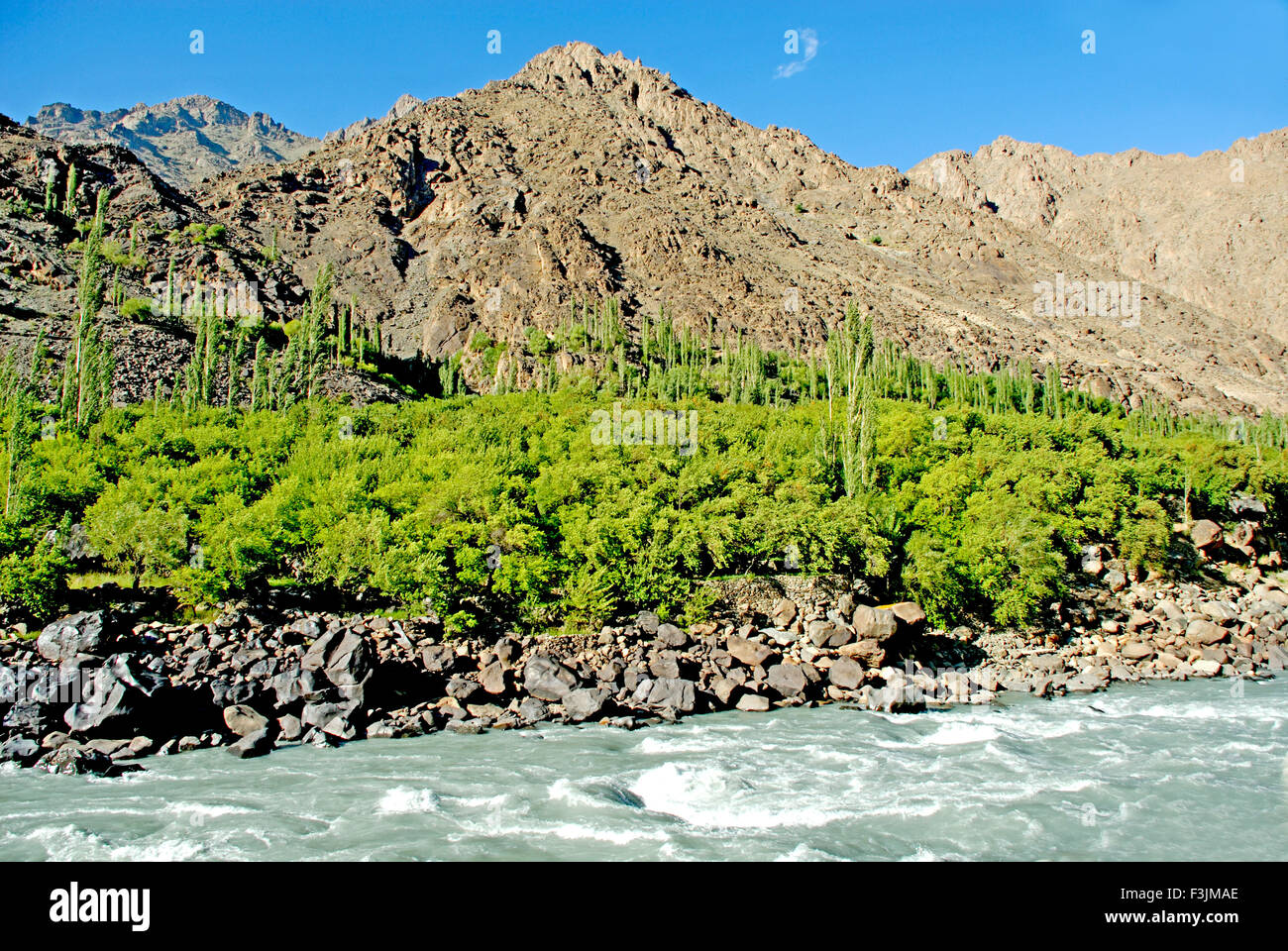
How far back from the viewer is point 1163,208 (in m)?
145

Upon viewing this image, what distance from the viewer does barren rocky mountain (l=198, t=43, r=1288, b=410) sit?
84750mm

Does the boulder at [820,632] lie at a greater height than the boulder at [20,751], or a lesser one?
greater

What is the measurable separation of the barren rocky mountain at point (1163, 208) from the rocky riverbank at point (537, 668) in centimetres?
12562

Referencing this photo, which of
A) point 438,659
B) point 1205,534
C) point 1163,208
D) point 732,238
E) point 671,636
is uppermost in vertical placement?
point 1163,208

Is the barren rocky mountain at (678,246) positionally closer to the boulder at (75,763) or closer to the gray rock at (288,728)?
the gray rock at (288,728)

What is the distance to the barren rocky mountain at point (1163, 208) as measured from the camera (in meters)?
127

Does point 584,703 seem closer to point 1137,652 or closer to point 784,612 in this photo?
point 784,612

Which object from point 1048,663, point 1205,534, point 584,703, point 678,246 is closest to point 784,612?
point 1048,663

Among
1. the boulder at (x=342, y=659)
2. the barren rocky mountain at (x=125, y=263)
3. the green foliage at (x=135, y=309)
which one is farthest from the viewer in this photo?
the green foliage at (x=135, y=309)

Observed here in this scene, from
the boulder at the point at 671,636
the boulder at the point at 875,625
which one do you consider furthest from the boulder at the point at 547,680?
the boulder at the point at 875,625

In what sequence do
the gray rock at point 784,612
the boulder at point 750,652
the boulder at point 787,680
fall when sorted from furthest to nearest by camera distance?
the gray rock at point 784,612
the boulder at point 750,652
the boulder at point 787,680

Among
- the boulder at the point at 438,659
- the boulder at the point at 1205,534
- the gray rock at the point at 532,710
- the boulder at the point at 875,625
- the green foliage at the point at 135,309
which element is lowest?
the gray rock at the point at 532,710

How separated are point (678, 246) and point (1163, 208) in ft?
355
